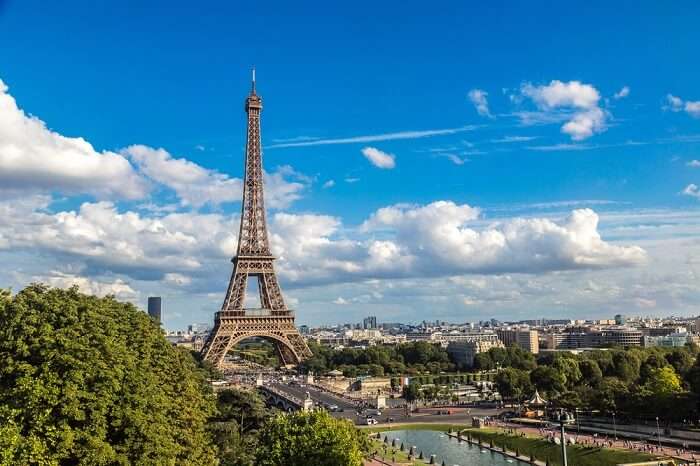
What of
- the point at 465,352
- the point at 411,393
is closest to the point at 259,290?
the point at 411,393

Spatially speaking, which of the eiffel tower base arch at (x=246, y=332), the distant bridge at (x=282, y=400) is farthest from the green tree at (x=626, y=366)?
the eiffel tower base arch at (x=246, y=332)

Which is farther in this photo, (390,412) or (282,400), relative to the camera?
(390,412)

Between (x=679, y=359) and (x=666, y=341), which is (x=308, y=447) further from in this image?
(x=666, y=341)

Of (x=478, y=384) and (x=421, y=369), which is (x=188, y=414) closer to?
(x=478, y=384)

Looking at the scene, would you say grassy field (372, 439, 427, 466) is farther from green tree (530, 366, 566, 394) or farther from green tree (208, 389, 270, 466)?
green tree (530, 366, 566, 394)

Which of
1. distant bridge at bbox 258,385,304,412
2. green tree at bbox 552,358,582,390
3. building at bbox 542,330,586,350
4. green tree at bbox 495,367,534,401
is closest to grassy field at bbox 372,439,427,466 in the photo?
distant bridge at bbox 258,385,304,412

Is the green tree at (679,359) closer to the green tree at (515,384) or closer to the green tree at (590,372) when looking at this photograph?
the green tree at (590,372)

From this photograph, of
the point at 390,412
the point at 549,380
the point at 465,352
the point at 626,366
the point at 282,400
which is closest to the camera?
the point at 282,400
